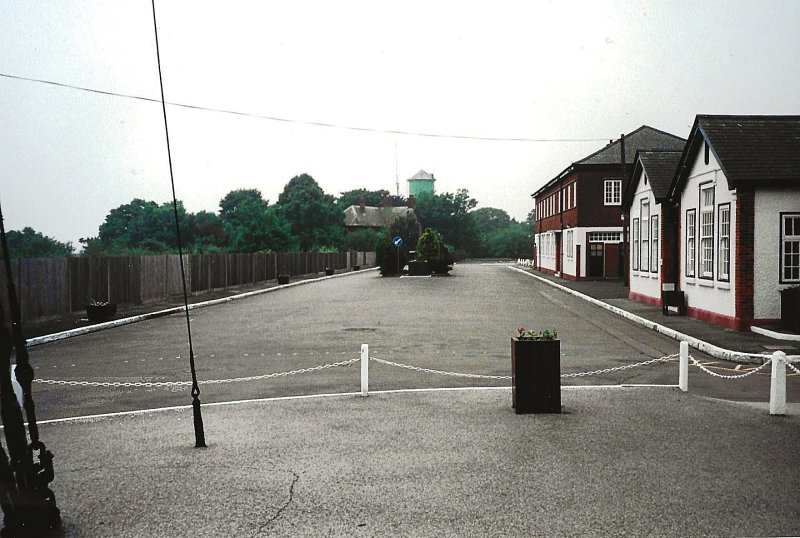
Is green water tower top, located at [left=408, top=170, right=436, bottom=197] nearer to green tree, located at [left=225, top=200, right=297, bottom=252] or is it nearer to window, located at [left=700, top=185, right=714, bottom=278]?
green tree, located at [left=225, top=200, right=297, bottom=252]

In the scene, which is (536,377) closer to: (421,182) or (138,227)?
(138,227)

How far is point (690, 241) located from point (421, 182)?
14595 cm

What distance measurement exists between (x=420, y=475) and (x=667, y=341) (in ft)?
40.7

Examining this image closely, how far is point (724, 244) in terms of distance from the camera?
67.6 ft

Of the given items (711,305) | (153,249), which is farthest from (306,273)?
(711,305)

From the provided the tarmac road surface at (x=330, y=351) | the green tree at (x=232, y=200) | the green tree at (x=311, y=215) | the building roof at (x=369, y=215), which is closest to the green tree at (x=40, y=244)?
the tarmac road surface at (x=330, y=351)

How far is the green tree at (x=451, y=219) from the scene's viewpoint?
130 metres

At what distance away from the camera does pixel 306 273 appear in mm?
60562

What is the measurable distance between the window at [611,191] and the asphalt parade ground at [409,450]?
3391cm

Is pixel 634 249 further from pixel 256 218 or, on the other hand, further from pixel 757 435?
pixel 256 218

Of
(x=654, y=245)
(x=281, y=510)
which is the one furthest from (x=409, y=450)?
(x=654, y=245)

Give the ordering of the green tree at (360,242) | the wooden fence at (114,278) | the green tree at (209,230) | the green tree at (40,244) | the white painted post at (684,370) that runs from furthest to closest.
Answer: the green tree at (209,230) → the green tree at (360,242) → the green tree at (40,244) → the wooden fence at (114,278) → the white painted post at (684,370)

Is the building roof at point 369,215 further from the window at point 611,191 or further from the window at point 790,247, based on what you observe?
the window at point 790,247

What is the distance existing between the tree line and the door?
726 inches
